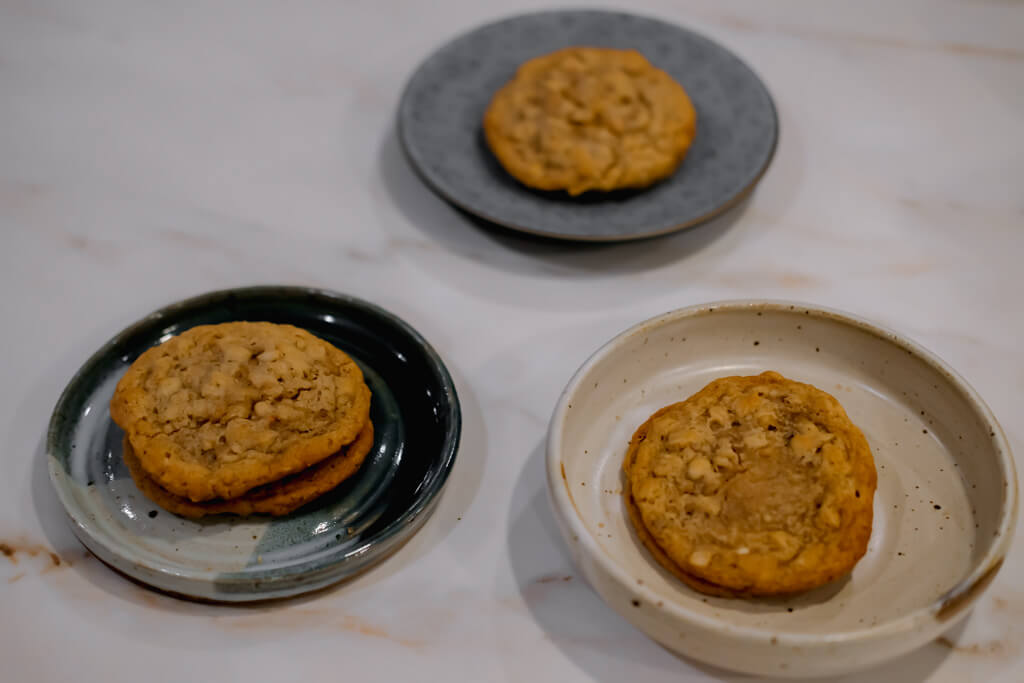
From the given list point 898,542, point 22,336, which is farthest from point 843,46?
point 22,336

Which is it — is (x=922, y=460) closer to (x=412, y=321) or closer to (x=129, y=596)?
(x=412, y=321)

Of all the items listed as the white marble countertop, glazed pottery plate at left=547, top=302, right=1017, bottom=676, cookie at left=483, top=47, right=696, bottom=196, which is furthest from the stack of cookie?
cookie at left=483, top=47, right=696, bottom=196

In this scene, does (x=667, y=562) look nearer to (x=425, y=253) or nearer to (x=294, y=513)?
(x=294, y=513)

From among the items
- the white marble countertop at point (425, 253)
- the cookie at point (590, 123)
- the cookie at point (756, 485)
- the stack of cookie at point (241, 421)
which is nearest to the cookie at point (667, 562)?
the cookie at point (756, 485)

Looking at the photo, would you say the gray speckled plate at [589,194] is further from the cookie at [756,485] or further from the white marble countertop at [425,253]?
the cookie at [756,485]

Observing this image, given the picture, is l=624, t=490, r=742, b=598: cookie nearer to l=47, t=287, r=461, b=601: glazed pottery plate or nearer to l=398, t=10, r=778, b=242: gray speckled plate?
l=47, t=287, r=461, b=601: glazed pottery plate

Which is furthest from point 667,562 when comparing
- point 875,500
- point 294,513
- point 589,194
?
point 589,194

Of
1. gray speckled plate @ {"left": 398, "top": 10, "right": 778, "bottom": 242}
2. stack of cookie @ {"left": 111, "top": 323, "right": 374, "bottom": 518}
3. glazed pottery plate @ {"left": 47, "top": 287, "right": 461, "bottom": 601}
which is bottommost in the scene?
glazed pottery plate @ {"left": 47, "top": 287, "right": 461, "bottom": 601}
